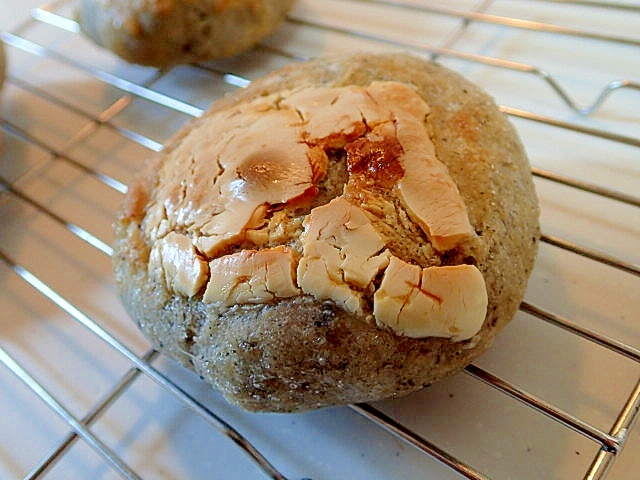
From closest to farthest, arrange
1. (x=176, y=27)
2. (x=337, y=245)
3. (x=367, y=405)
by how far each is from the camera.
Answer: (x=337, y=245) < (x=367, y=405) < (x=176, y=27)

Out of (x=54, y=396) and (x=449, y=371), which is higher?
(x=449, y=371)

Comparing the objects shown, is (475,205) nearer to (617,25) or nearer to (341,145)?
(341,145)

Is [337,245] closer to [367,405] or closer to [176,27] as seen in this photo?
[367,405]

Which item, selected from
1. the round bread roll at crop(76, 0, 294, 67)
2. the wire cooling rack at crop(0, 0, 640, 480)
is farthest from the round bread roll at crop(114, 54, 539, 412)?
the round bread roll at crop(76, 0, 294, 67)

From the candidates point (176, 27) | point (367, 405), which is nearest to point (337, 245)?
point (367, 405)

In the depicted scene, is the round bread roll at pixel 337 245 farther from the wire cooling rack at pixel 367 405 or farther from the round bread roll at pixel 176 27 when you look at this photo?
the round bread roll at pixel 176 27

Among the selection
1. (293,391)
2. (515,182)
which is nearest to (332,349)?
(293,391)

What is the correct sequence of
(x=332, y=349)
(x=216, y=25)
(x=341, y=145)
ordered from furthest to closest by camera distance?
(x=216, y=25) → (x=341, y=145) → (x=332, y=349)
